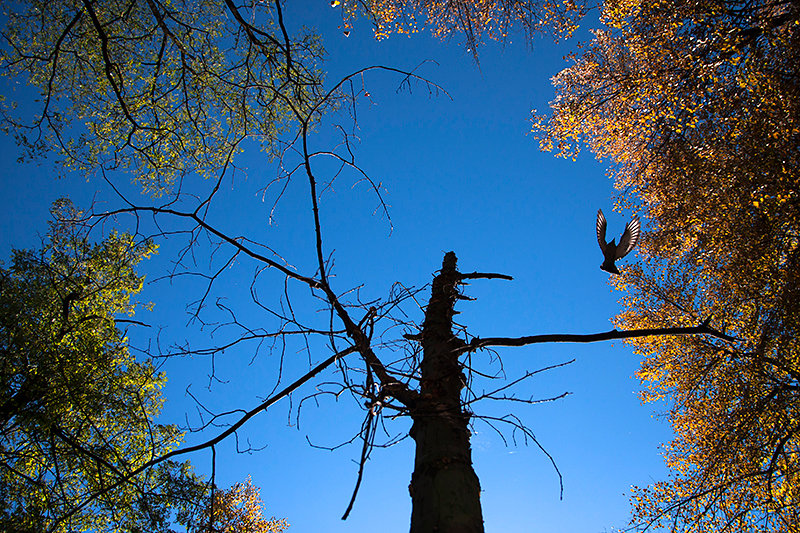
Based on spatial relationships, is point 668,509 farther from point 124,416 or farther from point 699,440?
point 124,416

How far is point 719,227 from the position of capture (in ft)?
18.1

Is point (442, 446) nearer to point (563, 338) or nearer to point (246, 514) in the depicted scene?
point (563, 338)

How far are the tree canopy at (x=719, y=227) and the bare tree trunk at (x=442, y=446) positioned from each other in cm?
356

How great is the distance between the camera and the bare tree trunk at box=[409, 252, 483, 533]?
131 cm

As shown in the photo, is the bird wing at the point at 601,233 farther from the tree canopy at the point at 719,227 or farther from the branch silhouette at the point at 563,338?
the branch silhouette at the point at 563,338

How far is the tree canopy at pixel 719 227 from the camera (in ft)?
15.5

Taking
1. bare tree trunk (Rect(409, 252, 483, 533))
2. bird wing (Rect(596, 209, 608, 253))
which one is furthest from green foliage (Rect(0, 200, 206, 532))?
bird wing (Rect(596, 209, 608, 253))

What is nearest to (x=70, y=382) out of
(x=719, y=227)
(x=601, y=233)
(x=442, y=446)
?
(x=442, y=446)

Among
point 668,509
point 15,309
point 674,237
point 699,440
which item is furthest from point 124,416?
point 674,237

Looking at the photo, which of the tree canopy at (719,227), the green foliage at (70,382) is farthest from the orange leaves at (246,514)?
the tree canopy at (719,227)

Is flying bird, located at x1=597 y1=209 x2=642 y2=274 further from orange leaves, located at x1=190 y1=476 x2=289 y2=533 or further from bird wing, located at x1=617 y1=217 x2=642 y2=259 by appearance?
orange leaves, located at x1=190 y1=476 x2=289 y2=533

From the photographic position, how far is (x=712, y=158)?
573 cm

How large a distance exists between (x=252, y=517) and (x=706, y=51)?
15949 millimetres

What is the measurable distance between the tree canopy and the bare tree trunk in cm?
356
